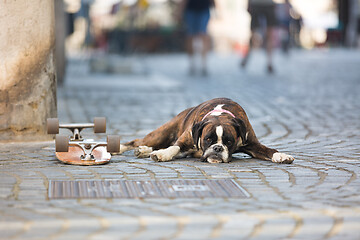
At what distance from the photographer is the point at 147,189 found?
555 centimetres

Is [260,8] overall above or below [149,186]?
above

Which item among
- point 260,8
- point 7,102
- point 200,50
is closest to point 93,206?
point 7,102

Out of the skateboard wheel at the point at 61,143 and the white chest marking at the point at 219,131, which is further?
the white chest marking at the point at 219,131

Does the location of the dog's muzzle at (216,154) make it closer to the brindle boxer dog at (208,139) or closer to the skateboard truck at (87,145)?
the brindle boxer dog at (208,139)

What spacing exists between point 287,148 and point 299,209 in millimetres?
2789

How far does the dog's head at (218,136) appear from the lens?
21.8 feet

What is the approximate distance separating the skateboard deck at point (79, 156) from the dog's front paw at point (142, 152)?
29cm

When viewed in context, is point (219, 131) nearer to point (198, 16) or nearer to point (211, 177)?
point (211, 177)

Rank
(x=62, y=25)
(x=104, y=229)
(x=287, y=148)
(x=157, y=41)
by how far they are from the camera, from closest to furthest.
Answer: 1. (x=104, y=229)
2. (x=287, y=148)
3. (x=62, y=25)
4. (x=157, y=41)

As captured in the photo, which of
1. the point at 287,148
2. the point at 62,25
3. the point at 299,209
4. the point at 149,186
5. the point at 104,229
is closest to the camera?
the point at 104,229

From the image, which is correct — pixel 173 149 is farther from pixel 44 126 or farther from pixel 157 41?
pixel 157 41

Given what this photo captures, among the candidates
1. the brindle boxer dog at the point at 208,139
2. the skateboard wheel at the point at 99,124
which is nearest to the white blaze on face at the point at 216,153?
the brindle boxer dog at the point at 208,139

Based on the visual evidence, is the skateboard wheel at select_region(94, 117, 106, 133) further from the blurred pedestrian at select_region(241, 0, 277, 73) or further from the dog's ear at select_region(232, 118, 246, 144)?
the blurred pedestrian at select_region(241, 0, 277, 73)

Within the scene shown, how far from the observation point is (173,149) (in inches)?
271
